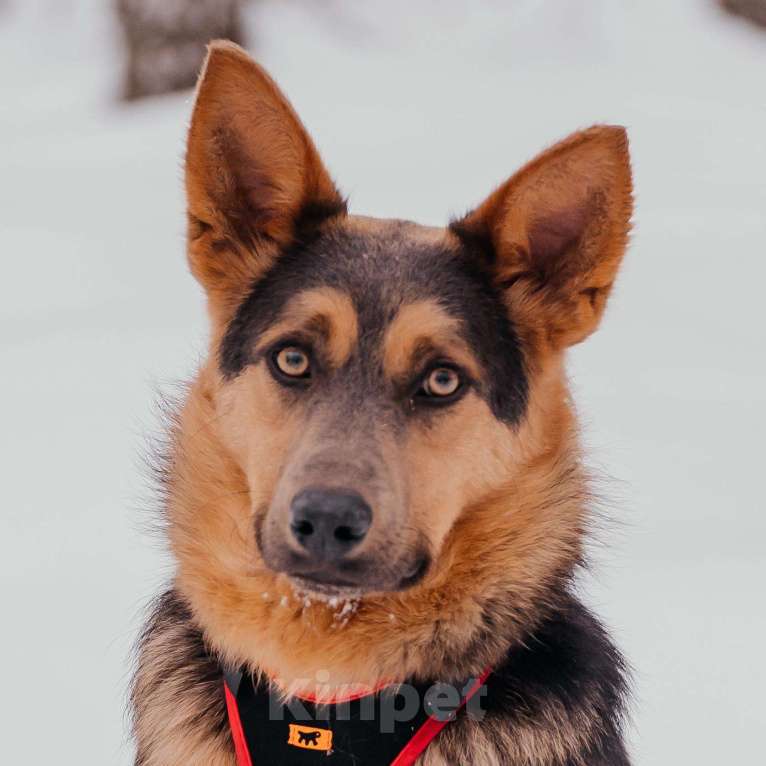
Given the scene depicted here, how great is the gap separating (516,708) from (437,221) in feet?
20.7

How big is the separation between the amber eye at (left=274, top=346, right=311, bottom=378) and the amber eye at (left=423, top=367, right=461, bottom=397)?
1.08 feet

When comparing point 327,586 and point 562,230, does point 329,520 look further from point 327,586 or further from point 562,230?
point 562,230

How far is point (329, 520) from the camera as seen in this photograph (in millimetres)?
2799

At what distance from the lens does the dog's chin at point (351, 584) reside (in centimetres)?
290

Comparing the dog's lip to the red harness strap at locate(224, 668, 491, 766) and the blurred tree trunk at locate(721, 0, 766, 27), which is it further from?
the blurred tree trunk at locate(721, 0, 766, 27)

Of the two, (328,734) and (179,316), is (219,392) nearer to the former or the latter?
(328,734)

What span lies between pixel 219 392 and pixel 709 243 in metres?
6.66

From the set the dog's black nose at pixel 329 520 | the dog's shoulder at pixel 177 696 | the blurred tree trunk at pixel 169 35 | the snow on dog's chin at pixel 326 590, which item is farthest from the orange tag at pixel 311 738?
the blurred tree trunk at pixel 169 35

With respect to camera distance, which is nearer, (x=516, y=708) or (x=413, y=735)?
(x=413, y=735)

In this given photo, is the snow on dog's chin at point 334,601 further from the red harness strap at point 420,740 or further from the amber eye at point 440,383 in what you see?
the amber eye at point 440,383

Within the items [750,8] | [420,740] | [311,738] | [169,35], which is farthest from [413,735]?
[750,8]

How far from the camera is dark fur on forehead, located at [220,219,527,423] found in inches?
129

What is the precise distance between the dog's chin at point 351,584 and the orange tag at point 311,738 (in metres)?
0.38

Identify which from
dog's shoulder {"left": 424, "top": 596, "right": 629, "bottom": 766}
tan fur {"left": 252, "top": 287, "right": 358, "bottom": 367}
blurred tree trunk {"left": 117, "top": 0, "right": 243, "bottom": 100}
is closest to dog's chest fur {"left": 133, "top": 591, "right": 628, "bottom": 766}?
dog's shoulder {"left": 424, "top": 596, "right": 629, "bottom": 766}
